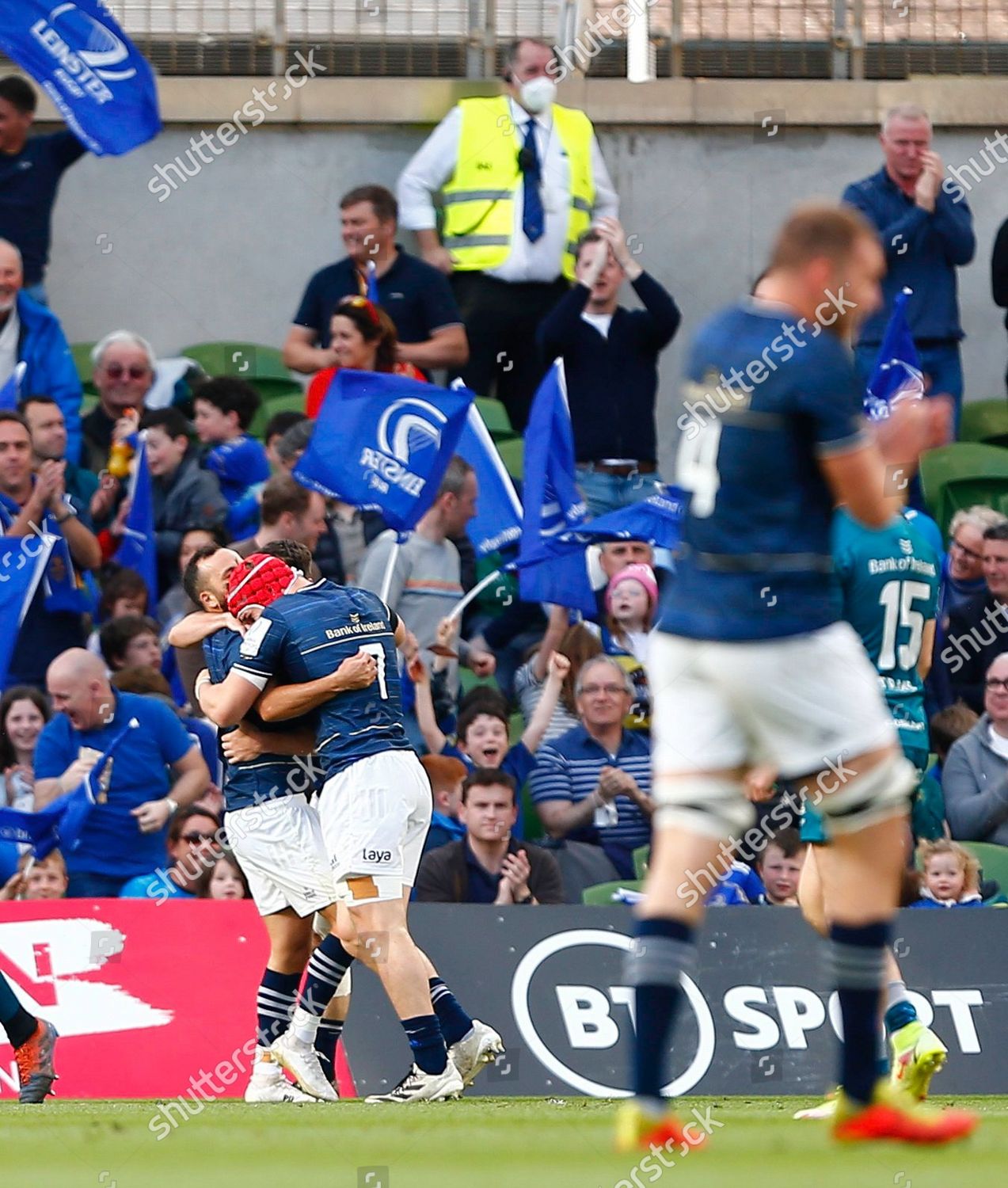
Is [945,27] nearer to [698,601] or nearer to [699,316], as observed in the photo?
[699,316]

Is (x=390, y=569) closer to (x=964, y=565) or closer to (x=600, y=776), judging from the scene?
(x=600, y=776)

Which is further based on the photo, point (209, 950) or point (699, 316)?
point (699, 316)

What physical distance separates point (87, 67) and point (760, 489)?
28.4 feet

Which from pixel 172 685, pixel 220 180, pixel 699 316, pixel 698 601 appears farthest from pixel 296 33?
pixel 698 601

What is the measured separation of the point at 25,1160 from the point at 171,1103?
7.57 feet

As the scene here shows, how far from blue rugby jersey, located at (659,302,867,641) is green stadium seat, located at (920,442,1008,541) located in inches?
344

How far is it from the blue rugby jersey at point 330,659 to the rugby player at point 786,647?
2.77m

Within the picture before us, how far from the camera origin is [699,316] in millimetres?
15797

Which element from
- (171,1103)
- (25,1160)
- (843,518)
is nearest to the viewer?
(25,1160)

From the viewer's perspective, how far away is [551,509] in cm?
1188

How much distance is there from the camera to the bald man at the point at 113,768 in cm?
1053

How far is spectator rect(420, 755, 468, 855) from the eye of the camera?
10.7 m

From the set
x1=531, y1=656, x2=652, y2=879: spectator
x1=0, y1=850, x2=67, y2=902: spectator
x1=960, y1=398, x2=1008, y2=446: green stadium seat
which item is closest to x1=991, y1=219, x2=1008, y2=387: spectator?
x1=960, y1=398, x2=1008, y2=446: green stadium seat

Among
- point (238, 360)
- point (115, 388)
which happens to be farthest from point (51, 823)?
point (238, 360)
